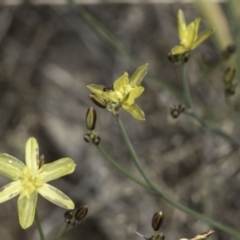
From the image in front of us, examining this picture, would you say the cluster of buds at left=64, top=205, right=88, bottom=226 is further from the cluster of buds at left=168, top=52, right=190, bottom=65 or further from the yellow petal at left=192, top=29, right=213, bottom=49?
the yellow petal at left=192, top=29, right=213, bottom=49

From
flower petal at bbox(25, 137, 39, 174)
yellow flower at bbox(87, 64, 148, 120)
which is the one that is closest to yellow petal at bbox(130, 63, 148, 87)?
yellow flower at bbox(87, 64, 148, 120)

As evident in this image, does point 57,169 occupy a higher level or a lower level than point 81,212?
higher

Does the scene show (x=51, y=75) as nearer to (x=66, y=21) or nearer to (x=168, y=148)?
(x=66, y=21)

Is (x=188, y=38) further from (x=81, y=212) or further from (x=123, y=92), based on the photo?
(x=81, y=212)

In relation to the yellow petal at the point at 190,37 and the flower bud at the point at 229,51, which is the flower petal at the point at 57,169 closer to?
the yellow petal at the point at 190,37

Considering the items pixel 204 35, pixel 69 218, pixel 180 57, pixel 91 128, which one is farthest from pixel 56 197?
pixel 204 35

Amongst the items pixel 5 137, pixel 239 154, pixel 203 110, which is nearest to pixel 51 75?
pixel 5 137

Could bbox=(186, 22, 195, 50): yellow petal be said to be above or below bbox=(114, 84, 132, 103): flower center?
above
